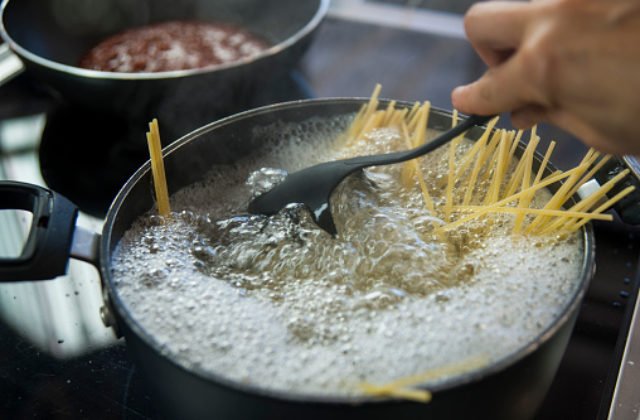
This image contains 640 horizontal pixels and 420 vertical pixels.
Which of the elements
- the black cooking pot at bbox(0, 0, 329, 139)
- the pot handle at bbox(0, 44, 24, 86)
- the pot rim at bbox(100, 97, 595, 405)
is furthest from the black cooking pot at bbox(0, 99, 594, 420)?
the pot handle at bbox(0, 44, 24, 86)

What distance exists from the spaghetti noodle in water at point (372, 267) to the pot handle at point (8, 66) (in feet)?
2.79

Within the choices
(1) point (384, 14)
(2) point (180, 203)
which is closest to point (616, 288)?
(2) point (180, 203)

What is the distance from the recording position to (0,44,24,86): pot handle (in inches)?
57.9

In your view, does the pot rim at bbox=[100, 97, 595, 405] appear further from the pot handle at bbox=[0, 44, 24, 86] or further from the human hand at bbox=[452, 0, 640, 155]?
the pot handle at bbox=[0, 44, 24, 86]

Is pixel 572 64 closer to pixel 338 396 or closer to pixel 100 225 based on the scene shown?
pixel 338 396

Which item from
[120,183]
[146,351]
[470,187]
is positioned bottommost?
[120,183]

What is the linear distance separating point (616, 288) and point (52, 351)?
927mm

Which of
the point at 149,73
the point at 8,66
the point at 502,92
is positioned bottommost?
the point at 8,66

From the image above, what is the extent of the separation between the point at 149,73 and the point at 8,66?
58 centimetres

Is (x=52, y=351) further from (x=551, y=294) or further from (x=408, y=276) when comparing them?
(x=551, y=294)

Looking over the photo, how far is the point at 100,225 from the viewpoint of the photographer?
112 cm

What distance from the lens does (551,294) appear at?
665 millimetres

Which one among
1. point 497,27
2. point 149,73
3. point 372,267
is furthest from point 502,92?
point 149,73

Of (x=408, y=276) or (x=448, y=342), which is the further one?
(x=408, y=276)
